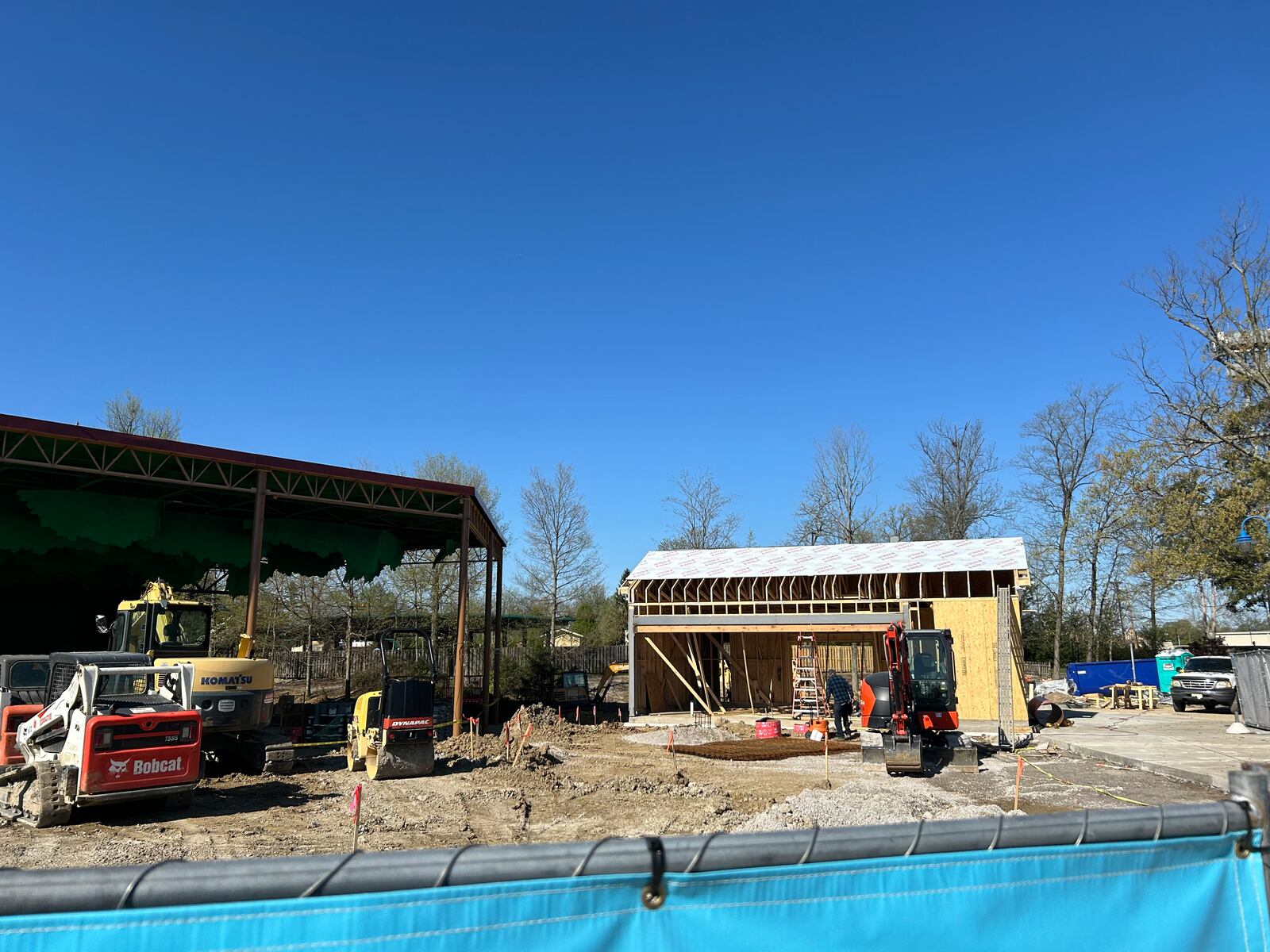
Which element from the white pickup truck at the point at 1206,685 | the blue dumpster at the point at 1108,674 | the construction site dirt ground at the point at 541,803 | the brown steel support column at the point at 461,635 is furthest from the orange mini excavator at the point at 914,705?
the blue dumpster at the point at 1108,674

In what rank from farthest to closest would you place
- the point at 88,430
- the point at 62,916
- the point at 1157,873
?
the point at 88,430 < the point at 1157,873 < the point at 62,916

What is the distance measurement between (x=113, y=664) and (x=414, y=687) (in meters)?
4.86

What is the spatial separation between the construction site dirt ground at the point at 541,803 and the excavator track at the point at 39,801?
0.23m

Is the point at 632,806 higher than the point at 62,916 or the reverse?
the reverse

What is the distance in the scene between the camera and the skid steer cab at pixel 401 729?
1543 centimetres

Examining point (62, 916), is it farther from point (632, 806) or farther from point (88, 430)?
point (88, 430)

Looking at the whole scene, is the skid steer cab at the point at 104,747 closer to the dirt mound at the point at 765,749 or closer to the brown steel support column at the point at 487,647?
the dirt mound at the point at 765,749

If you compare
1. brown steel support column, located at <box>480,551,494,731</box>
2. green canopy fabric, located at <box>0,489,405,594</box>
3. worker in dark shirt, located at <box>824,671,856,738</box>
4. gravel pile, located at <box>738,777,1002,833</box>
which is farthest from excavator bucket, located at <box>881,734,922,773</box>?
green canopy fabric, located at <box>0,489,405,594</box>

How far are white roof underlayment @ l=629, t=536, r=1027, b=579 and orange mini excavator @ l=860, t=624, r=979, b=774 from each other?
921 cm

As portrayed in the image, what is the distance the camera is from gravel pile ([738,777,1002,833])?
37.8 ft

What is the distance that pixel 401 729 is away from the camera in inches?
612

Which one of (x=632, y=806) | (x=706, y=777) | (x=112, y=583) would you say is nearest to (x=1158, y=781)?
(x=706, y=777)

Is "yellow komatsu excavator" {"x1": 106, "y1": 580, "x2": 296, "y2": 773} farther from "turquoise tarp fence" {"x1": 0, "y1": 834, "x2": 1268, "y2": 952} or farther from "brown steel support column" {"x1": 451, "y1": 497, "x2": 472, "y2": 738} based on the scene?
"turquoise tarp fence" {"x1": 0, "y1": 834, "x2": 1268, "y2": 952}

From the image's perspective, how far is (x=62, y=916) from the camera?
1.84m
